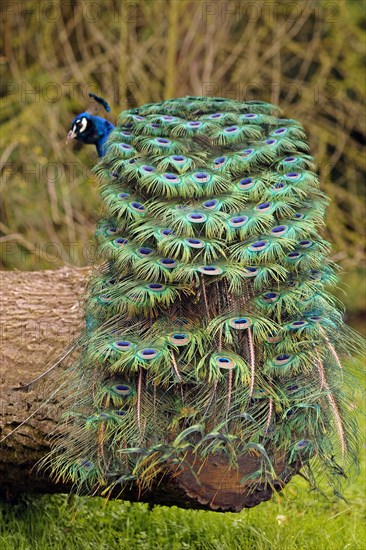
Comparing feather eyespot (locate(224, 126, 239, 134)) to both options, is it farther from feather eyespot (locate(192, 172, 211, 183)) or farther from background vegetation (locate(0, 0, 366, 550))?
background vegetation (locate(0, 0, 366, 550))

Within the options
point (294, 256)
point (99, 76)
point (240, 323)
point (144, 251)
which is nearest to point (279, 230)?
point (294, 256)

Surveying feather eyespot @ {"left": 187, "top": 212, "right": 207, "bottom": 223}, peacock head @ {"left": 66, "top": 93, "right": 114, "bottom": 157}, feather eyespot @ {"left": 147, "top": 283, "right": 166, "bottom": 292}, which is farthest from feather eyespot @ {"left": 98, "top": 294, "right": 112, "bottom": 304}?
peacock head @ {"left": 66, "top": 93, "right": 114, "bottom": 157}

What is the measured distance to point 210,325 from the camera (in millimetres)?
3340

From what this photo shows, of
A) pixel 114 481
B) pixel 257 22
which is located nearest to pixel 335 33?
pixel 257 22

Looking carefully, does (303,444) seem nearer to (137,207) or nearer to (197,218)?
(197,218)

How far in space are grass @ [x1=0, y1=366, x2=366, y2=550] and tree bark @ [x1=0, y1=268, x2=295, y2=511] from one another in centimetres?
24

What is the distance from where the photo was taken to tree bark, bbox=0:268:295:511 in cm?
332

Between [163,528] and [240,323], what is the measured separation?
178 cm

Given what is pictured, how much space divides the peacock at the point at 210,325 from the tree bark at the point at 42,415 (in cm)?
11

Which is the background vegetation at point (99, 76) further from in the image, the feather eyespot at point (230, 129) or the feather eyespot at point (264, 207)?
the feather eyespot at point (264, 207)

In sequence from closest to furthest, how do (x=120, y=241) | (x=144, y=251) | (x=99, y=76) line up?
1. (x=144, y=251)
2. (x=120, y=241)
3. (x=99, y=76)

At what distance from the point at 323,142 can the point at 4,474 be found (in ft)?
21.5

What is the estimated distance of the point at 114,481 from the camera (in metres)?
3.35

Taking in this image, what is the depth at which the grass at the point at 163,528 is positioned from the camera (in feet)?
14.5
